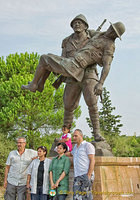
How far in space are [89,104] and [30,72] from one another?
536 inches

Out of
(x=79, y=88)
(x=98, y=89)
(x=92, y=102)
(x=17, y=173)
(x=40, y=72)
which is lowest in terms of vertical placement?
(x=17, y=173)

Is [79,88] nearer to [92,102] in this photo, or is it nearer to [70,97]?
[70,97]

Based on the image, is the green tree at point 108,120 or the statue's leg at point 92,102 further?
the green tree at point 108,120

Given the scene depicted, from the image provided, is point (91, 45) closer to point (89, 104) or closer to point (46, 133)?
point (89, 104)

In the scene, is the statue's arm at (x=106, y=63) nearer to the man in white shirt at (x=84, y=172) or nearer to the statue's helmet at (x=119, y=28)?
the statue's helmet at (x=119, y=28)

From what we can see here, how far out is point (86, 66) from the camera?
550 cm

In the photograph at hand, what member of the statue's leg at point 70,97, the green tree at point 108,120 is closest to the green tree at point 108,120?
the green tree at point 108,120

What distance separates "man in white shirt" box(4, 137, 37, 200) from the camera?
15.1 ft

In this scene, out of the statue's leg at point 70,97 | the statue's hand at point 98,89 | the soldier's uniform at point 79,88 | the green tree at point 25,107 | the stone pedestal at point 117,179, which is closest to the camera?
the stone pedestal at point 117,179

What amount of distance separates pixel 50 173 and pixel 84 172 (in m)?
0.69

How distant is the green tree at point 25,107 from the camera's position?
16.4 metres

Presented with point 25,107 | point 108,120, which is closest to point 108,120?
point 108,120

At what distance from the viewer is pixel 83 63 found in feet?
17.7

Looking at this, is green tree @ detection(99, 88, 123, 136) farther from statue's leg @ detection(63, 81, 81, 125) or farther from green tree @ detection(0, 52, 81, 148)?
statue's leg @ detection(63, 81, 81, 125)
